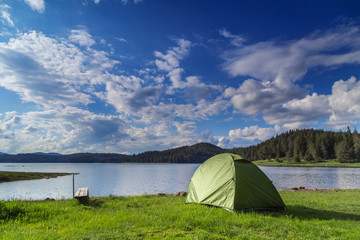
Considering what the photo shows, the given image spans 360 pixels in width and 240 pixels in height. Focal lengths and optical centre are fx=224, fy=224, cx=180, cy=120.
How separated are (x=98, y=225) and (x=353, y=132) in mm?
160657

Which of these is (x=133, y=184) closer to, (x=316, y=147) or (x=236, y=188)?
(x=236, y=188)

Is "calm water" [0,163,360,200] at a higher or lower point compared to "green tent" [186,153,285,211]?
lower

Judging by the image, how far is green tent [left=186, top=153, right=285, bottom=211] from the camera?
12.2 m

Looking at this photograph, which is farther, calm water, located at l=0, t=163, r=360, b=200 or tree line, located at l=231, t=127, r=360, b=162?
tree line, located at l=231, t=127, r=360, b=162

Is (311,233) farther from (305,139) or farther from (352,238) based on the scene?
(305,139)

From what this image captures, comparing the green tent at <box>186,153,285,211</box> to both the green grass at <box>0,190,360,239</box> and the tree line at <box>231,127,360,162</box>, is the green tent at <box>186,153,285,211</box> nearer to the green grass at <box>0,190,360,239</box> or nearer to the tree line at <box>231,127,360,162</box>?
the green grass at <box>0,190,360,239</box>

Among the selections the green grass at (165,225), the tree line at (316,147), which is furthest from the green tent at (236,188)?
the tree line at (316,147)

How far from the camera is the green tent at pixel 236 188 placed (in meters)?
12.2

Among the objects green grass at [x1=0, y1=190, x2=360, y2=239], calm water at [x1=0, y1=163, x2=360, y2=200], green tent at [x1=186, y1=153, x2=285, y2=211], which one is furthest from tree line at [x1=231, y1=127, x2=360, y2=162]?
green grass at [x1=0, y1=190, x2=360, y2=239]

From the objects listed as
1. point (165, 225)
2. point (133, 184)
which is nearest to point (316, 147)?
point (133, 184)

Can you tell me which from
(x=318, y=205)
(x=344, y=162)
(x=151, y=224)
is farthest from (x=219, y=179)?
(x=344, y=162)

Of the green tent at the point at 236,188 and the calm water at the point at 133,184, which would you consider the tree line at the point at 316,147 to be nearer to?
the calm water at the point at 133,184

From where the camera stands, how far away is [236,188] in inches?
484

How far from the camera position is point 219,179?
43.8ft
